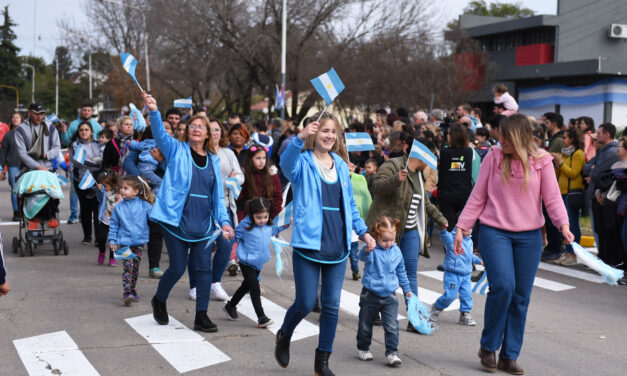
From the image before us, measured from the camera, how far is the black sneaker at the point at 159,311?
6.99 meters

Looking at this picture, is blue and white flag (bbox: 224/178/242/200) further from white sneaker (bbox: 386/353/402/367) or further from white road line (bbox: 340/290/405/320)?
white sneaker (bbox: 386/353/402/367)

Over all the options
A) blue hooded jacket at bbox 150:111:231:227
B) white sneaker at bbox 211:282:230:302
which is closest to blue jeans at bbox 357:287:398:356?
blue hooded jacket at bbox 150:111:231:227

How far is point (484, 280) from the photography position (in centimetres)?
638

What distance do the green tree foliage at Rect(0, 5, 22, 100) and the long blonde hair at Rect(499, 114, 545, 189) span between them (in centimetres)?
9108

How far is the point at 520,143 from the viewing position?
5.65m

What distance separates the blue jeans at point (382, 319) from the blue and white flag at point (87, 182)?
6.55m

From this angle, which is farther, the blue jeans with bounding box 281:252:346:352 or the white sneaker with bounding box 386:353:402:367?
the white sneaker with bounding box 386:353:402:367

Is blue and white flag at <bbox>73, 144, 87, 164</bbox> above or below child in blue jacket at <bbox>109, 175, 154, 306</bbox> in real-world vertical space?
above

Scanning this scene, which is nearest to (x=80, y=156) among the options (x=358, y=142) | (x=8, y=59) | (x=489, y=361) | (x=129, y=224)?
(x=129, y=224)

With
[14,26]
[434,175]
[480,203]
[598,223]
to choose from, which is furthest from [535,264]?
[14,26]

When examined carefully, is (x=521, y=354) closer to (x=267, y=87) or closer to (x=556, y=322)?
(x=556, y=322)

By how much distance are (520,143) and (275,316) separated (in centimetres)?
317

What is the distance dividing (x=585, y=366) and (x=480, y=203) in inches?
62.1

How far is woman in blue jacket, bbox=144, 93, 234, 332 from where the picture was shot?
6629 mm
